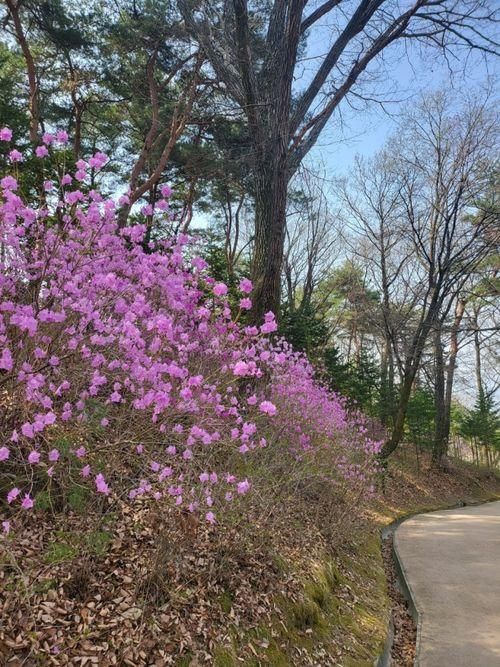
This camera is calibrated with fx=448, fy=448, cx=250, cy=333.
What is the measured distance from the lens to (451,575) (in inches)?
209

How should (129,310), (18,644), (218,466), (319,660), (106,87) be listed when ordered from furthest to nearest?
1. (106,87)
2. (218,466)
3. (319,660)
4. (129,310)
5. (18,644)

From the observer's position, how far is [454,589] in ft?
16.0

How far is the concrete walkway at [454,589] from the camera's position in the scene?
3.57m

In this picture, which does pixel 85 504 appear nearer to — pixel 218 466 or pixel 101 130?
pixel 218 466

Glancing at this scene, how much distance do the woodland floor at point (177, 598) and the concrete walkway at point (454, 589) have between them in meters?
0.32

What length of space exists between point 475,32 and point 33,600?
29.5ft

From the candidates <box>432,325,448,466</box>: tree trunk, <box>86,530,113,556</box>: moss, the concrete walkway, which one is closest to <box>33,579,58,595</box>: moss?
<box>86,530,113,556</box>: moss

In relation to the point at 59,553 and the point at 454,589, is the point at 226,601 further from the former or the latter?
the point at 454,589

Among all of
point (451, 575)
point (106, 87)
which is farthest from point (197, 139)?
point (451, 575)

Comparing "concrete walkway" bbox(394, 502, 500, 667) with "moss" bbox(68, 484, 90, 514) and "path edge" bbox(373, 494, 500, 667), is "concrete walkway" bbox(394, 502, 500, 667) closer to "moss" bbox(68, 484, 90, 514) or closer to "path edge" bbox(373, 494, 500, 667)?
"path edge" bbox(373, 494, 500, 667)

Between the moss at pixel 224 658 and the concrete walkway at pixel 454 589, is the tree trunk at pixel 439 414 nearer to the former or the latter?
the concrete walkway at pixel 454 589

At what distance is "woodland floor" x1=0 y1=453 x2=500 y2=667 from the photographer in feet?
7.46

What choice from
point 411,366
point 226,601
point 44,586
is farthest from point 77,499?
point 411,366

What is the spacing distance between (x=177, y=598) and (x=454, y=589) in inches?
140
